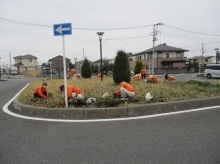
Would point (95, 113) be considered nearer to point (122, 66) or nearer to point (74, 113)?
point (74, 113)

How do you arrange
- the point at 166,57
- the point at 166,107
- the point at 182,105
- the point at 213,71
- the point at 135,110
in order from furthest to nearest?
the point at 166,57 < the point at 213,71 < the point at 182,105 < the point at 166,107 < the point at 135,110

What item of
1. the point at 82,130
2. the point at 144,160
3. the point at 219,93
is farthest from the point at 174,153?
the point at 219,93

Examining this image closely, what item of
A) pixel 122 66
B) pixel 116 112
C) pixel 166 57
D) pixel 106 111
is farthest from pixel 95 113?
pixel 166 57

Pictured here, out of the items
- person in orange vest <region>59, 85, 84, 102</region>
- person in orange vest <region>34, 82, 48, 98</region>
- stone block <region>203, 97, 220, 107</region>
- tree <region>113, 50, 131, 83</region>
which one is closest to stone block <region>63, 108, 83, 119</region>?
person in orange vest <region>59, 85, 84, 102</region>

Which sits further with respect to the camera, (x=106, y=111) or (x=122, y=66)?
(x=122, y=66)

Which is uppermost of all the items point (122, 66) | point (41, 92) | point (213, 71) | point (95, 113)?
point (122, 66)

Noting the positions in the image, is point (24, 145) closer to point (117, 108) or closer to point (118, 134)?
point (118, 134)

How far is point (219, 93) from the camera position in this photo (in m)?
7.55

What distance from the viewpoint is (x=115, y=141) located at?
11.9 ft

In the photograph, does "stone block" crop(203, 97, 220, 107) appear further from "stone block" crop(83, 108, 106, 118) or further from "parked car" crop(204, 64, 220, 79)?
"parked car" crop(204, 64, 220, 79)

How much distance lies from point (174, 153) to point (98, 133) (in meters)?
1.56

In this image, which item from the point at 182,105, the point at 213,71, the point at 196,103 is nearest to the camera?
the point at 182,105

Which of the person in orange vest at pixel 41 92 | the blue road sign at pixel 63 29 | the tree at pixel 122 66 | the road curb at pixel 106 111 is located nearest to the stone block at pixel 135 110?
the road curb at pixel 106 111

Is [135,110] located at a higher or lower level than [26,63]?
lower
